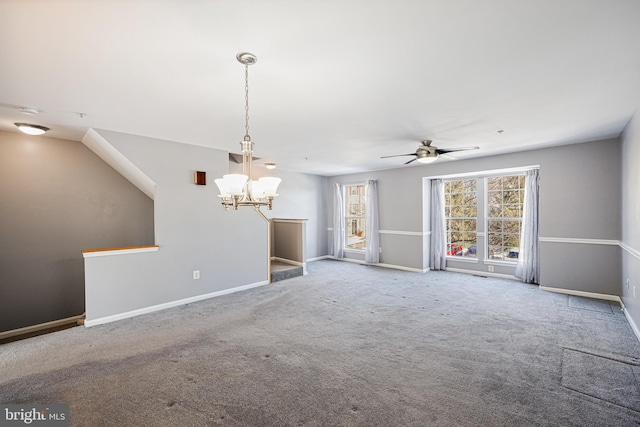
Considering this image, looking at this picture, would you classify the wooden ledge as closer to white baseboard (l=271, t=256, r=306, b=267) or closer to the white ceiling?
the white ceiling

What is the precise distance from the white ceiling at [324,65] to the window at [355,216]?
4.20 m

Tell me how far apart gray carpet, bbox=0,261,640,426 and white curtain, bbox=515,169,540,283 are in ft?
3.55

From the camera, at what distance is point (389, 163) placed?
247 inches

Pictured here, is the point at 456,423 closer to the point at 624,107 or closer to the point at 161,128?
the point at 624,107

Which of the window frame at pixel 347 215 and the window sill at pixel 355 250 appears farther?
the window frame at pixel 347 215

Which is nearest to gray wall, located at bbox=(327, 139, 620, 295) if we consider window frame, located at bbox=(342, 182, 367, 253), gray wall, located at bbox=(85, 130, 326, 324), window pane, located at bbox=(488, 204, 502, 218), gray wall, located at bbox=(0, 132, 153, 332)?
window pane, located at bbox=(488, 204, 502, 218)

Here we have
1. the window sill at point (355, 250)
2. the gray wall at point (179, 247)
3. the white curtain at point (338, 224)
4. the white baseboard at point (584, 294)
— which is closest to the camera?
the gray wall at point (179, 247)

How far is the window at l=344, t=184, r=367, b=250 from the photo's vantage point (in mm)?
7930

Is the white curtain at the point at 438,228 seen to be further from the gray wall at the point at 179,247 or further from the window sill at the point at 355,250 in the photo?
the gray wall at the point at 179,247

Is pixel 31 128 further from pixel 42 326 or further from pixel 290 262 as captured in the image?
pixel 290 262

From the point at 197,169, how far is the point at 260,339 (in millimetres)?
2890

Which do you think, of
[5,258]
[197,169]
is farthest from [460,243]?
[5,258]

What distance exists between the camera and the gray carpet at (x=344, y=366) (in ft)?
6.50

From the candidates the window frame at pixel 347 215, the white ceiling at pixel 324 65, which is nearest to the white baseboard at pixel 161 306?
Result: the white ceiling at pixel 324 65
